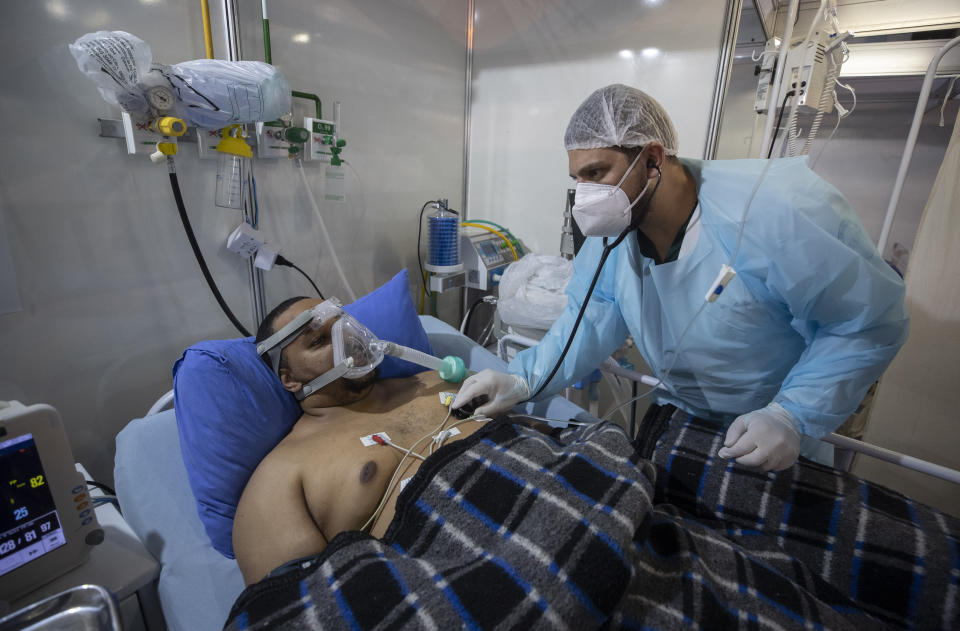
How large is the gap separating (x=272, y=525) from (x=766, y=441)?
1.05m

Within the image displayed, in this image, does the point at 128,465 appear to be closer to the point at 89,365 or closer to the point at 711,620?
the point at 89,365

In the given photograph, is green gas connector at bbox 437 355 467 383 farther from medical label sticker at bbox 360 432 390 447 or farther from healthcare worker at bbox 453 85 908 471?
medical label sticker at bbox 360 432 390 447

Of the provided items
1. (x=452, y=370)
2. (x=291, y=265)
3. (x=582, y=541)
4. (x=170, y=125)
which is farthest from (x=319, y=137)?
(x=582, y=541)

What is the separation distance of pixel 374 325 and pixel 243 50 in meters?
1.02

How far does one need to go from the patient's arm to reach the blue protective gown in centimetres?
70

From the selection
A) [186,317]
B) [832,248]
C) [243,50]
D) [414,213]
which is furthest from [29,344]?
[832,248]

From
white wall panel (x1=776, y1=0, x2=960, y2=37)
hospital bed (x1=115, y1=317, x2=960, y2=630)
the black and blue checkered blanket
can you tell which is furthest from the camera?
white wall panel (x1=776, y1=0, x2=960, y2=37)

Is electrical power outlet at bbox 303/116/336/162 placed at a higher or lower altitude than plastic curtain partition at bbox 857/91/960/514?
higher

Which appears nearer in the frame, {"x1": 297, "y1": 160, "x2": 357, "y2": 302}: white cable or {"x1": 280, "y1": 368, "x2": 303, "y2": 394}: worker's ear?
{"x1": 280, "y1": 368, "x2": 303, "y2": 394}: worker's ear

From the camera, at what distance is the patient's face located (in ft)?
4.10

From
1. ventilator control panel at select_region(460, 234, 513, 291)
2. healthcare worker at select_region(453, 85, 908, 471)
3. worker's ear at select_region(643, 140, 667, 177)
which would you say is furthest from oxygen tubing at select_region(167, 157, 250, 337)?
worker's ear at select_region(643, 140, 667, 177)

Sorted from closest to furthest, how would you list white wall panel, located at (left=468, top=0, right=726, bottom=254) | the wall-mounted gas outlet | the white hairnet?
the white hairnet < the wall-mounted gas outlet < white wall panel, located at (left=468, top=0, right=726, bottom=254)

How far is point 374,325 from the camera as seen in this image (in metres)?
1.56

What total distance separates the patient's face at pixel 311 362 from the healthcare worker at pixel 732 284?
0.35 m
